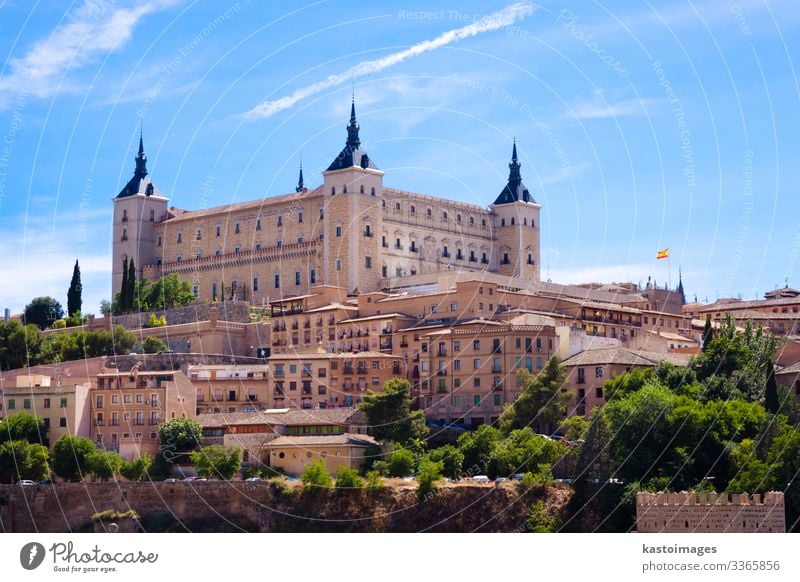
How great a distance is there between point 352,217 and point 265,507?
133 ft

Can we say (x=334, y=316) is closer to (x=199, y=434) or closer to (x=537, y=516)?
(x=199, y=434)

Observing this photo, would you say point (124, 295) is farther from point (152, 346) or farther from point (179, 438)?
point (179, 438)

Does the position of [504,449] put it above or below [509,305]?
below

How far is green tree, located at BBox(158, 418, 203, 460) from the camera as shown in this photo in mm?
73312

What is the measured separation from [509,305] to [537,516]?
24.7 m

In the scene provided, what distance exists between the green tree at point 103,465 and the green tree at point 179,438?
2.32 meters

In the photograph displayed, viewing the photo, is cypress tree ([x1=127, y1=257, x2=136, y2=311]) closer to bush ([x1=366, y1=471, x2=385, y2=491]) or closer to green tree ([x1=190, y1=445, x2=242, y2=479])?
green tree ([x1=190, y1=445, x2=242, y2=479])

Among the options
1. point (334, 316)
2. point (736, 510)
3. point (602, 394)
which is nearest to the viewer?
point (736, 510)

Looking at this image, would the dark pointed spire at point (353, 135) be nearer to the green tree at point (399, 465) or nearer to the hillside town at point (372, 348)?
the hillside town at point (372, 348)

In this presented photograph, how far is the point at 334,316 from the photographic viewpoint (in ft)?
294

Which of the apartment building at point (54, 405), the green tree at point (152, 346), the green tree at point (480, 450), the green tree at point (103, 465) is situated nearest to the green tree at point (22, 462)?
the green tree at point (103, 465)

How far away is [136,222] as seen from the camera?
397ft
